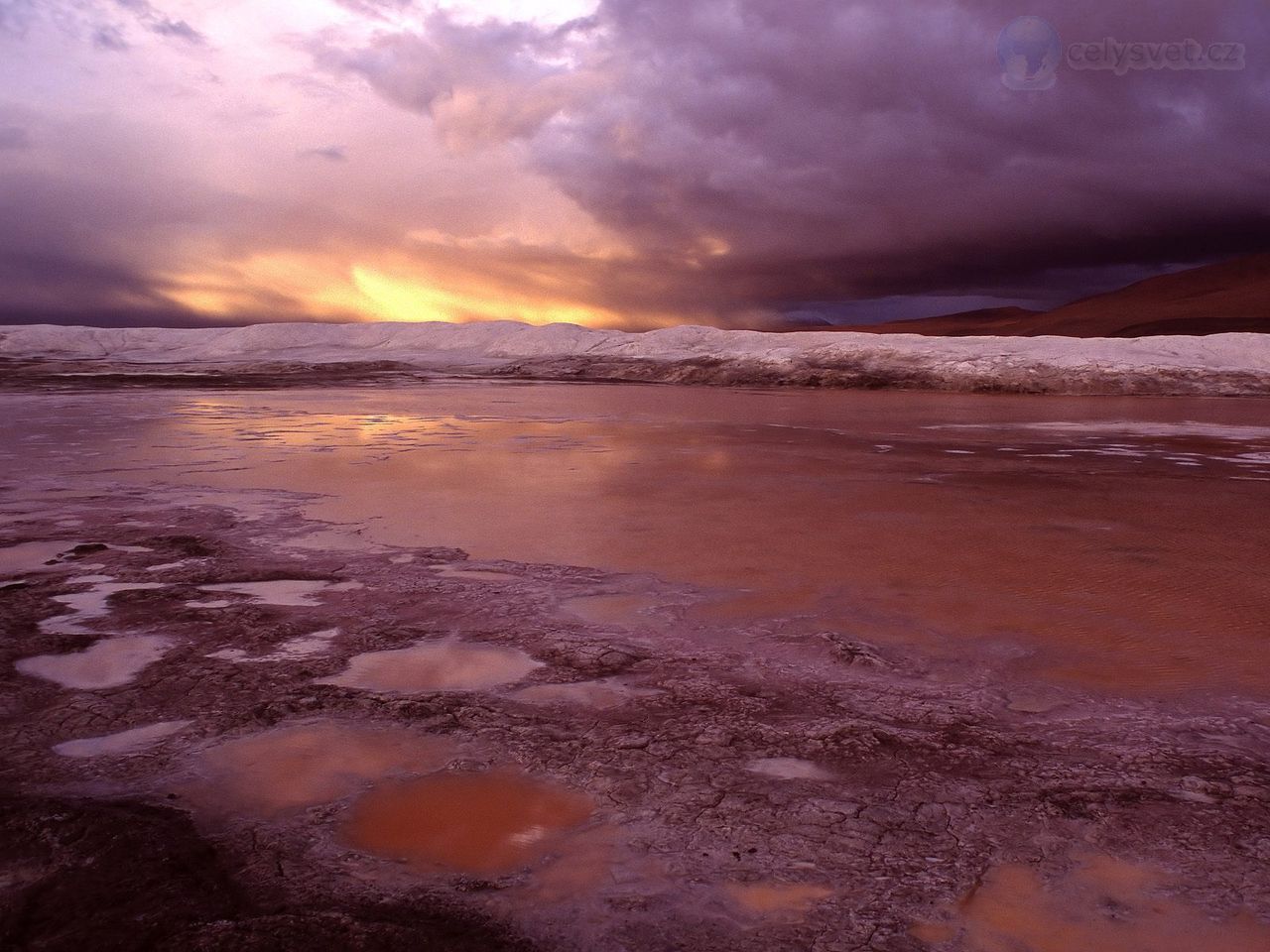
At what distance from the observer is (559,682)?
2.79 meters

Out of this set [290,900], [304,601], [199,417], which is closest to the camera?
[290,900]

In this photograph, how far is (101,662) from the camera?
9.56 ft

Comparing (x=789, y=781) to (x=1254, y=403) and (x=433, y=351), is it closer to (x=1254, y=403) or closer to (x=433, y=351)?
(x=1254, y=403)

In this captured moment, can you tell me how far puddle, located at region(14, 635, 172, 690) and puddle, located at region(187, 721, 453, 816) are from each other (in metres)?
0.75

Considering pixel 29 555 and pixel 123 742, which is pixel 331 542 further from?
pixel 123 742

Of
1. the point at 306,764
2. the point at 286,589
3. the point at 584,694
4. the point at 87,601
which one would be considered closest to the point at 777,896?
the point at 584,694

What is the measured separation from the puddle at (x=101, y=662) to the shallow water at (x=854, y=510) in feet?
5.52

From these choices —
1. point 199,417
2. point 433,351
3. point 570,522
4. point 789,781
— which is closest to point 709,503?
point 570,522

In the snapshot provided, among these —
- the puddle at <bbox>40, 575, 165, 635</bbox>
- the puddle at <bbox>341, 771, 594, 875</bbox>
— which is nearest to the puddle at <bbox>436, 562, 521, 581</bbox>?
the puddle at <bbox>40, 575, 165, 635</bbox>

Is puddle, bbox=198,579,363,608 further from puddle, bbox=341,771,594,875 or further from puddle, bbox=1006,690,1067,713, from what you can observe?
puddle, bbox=1006,690,1067,713

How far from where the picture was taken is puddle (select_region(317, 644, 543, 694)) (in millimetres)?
2775

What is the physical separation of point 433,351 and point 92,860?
158 ft

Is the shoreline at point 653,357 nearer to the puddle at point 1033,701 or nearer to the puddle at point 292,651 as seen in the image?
the puddle at point 1033,701

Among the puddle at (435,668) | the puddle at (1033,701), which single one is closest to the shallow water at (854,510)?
the puddle at (1033,701)
